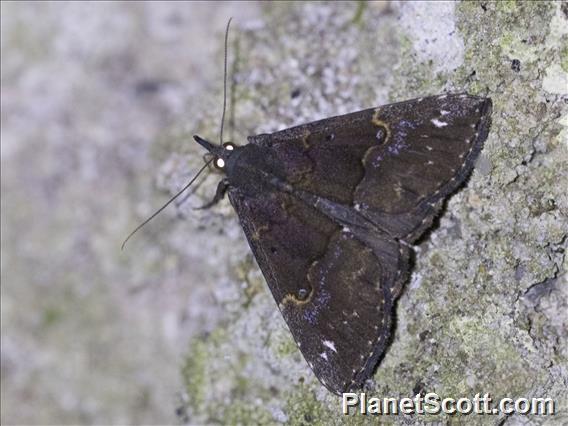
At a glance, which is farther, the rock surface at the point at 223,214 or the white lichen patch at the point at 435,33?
the white lichen patch at the point at 435,33

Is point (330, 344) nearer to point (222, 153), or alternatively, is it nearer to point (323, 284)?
point (323, 284)

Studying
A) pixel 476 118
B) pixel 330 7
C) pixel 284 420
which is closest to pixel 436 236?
pixel 476 118

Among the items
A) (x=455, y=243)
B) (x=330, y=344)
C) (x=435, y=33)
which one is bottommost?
(x=330, y=344)

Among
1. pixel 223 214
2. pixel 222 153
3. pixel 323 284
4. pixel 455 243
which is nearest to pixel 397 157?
pixel 455 243

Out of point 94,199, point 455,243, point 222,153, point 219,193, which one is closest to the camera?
point 455,243

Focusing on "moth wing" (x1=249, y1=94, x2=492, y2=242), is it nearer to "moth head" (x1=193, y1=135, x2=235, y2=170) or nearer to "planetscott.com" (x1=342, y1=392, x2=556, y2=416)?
"moth head" (x1=193, y1=135, x2=235, y2=170)

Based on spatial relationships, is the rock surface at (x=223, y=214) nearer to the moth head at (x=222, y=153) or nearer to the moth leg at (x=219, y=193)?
the moth leg at (x=219, y=193)

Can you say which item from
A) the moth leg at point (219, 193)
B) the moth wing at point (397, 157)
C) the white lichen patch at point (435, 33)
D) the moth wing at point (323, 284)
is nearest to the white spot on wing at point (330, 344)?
the moth wing at point (323, 284)
